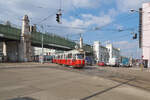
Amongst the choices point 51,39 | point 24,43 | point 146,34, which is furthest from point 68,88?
point 51,39

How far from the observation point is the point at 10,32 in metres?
39.4

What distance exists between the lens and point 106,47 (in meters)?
103

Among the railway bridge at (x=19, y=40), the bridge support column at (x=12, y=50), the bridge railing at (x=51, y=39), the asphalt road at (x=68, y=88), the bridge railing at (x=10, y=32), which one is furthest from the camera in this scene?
the bridge railing at (x=51, y=39)

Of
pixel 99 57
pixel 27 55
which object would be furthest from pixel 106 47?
pixel 27 55

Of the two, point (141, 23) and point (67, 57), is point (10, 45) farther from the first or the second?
point (141, 23)

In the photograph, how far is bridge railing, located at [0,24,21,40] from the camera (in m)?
37.3

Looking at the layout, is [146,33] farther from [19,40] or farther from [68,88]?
[68,88]

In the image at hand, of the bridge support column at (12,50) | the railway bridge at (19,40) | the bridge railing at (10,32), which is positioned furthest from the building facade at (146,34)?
the bridge support column at (12,50)

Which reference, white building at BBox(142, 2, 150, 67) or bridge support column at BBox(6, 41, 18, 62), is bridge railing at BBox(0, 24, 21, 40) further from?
white building at BBox(142, 2, 150, 67)

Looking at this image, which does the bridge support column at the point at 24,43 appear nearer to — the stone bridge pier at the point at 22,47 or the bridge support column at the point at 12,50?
the stone bridge pier at the point at 22,47

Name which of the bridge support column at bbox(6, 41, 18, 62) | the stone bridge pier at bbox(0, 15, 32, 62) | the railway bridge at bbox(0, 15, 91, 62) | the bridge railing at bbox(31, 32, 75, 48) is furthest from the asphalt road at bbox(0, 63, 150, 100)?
the bridge railing at bbox(31, 32, 75, 48)

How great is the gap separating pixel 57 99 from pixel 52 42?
46.6 metres

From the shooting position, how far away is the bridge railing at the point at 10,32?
1469 inches

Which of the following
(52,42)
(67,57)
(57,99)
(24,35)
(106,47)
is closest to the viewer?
(57,99)
